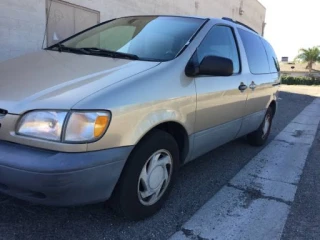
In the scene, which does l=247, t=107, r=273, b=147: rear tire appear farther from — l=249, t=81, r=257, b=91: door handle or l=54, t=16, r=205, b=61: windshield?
l=54, t=16, r=205, b=61: windshield

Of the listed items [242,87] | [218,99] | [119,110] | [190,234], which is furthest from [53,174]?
[242,87]

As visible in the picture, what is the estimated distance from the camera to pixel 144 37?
3299mm

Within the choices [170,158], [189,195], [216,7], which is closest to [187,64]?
[170,158]

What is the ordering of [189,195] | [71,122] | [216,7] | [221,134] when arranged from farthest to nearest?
[216,7], [221,134], [189,195], [71,122]

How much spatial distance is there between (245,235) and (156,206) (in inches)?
29.9

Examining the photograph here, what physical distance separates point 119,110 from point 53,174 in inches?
23.1

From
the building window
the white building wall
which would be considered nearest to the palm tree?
the white building wall

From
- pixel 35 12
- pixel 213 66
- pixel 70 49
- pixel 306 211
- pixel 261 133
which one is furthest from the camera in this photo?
pixel 35 12

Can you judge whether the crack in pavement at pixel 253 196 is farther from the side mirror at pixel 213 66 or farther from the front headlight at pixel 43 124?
the front headlight at pixel 43 124

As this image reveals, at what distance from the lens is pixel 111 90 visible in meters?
2.28

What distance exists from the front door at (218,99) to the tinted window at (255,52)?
381mm

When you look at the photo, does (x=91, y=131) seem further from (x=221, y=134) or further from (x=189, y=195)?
(x=221, y=134)

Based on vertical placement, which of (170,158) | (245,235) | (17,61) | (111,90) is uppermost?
(17,61)

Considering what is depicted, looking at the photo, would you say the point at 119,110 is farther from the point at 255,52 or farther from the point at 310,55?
the point at 310,55
